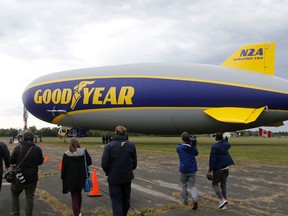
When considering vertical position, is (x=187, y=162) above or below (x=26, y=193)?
above

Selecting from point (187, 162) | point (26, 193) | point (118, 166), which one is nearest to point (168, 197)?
point (187, 162)

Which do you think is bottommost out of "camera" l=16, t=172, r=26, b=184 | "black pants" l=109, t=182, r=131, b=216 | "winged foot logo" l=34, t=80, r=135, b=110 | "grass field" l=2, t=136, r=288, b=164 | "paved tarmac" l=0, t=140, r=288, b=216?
"grass field" l=2, t=136, r=288, b=164

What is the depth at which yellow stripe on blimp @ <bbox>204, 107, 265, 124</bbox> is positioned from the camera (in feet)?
106

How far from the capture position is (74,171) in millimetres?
7523

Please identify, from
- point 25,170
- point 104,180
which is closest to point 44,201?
point 25,170

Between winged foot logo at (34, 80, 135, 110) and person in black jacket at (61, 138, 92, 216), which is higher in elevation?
winged foot logo at (34, 80, 135, 110)

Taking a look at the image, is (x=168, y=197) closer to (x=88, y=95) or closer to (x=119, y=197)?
(x=119, y=197)

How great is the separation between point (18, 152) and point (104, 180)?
21.4 ft

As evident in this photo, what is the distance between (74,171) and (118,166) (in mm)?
1089

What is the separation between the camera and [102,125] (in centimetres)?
3881

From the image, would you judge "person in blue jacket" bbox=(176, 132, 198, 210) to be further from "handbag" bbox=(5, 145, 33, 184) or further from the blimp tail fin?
the blimp tail fin

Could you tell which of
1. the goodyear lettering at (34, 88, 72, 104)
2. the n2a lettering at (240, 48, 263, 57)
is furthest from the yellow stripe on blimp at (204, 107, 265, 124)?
the goodyear lettering at (34, 88, 72, 104)

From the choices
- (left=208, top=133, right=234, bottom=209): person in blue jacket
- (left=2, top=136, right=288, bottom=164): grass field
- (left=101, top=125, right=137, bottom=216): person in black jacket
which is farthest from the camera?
(left=2, top=136, right=288, bottom=164): grass field

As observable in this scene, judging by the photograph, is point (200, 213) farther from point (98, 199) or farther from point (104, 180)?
point (104, 180)
